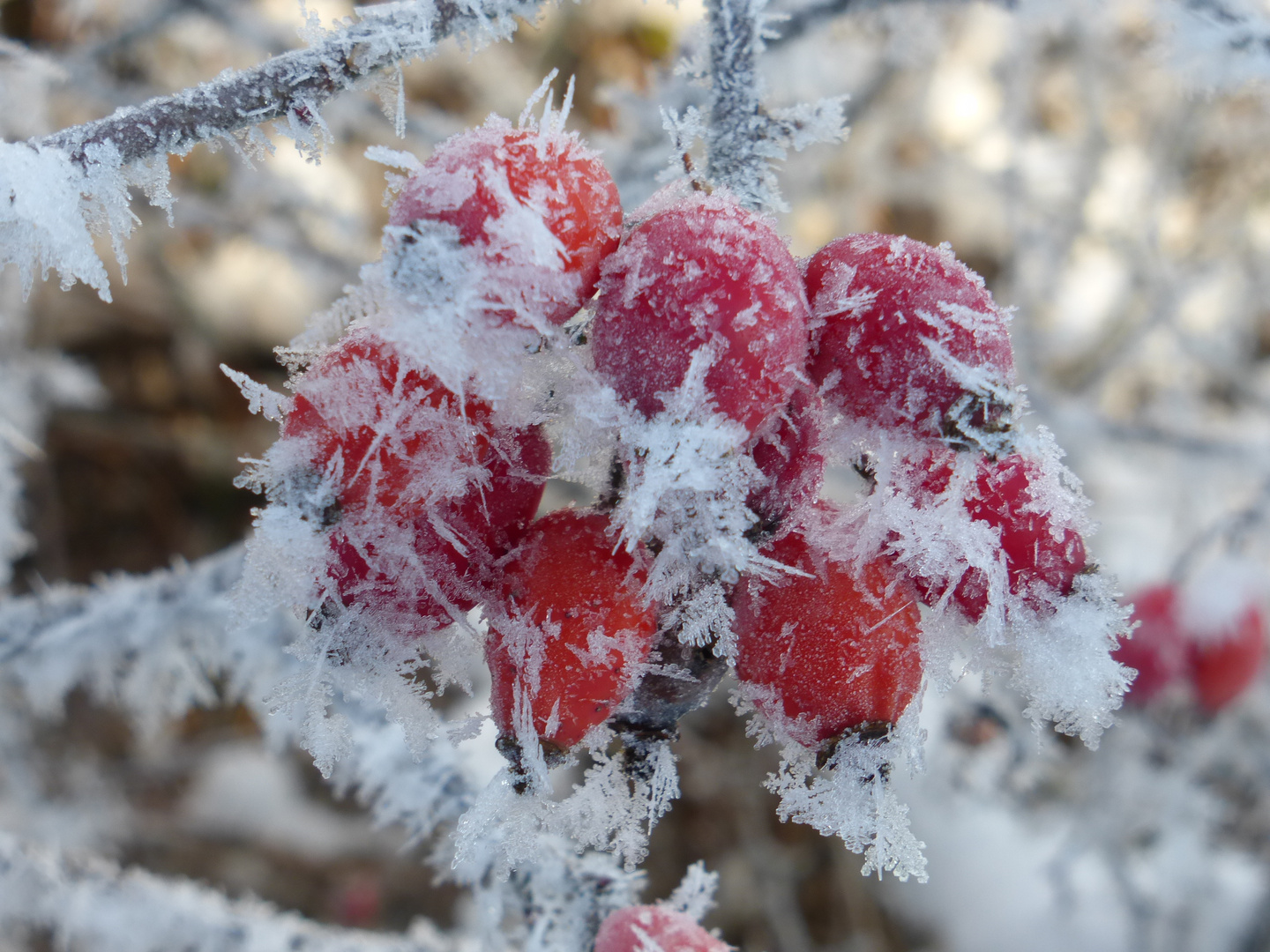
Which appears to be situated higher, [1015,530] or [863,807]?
[1015,530]

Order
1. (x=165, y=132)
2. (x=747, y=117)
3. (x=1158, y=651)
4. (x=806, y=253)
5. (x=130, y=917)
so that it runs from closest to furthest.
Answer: (x=165, y=132)
(x=747, y=117)
(x=130, y=917)
(x=806, y=253)
(x=1158, y=651)

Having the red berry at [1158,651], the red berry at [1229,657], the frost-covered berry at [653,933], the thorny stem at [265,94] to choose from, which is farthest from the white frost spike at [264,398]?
the red berry at [1229,657]

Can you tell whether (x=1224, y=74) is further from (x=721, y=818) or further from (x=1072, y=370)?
(x=1072, y=370)

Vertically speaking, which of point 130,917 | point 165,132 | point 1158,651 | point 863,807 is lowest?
point 130,917

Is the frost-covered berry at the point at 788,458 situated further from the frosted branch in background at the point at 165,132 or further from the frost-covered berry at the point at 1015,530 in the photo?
the frosted branch in background at the point at 165,132

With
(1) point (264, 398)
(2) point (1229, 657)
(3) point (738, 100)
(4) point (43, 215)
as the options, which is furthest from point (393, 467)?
(2) point (1229, 657)

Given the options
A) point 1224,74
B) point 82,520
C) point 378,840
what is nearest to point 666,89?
point 1224,74

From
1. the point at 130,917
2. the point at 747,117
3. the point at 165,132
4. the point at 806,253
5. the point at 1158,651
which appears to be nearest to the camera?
the point at 165,132

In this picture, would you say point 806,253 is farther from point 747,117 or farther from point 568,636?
point 568,636
